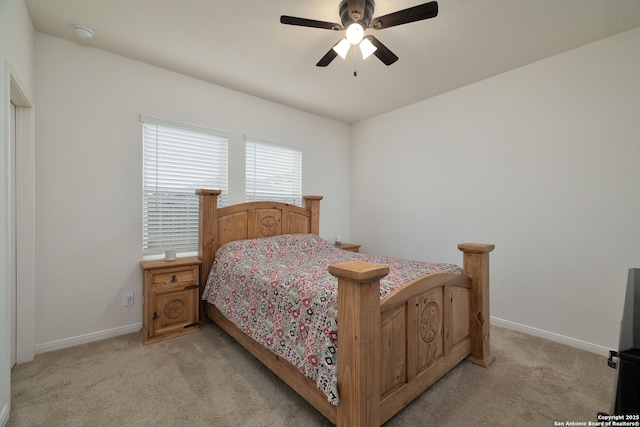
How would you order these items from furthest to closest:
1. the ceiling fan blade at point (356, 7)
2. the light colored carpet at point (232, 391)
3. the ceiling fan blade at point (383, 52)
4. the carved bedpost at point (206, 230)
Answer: the carved bedpost at point (206, 230) → the ceiling fan blade at point (383, 52) → the ceiling fan blade at point (356, 7) → the light colored carpet at point (232, 391)

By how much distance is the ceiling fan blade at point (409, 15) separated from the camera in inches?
62.4

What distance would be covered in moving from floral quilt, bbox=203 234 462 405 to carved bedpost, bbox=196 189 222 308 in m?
0.12

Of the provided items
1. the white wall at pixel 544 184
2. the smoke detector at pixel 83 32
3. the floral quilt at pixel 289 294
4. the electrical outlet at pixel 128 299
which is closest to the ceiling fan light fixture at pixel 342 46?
the floral quilt at pixel 289 294

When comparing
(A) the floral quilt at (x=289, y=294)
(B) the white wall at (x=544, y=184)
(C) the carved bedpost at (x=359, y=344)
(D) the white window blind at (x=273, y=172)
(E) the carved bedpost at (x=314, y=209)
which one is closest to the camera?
(C) the carved bedpost at (x=359, y=344)

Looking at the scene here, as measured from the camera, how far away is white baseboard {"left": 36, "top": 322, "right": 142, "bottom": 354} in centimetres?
226

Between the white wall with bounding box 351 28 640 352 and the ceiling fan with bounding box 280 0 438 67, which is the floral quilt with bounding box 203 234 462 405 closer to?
the white wall with bounding box 351 28 640 352

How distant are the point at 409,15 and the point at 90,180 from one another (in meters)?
2.91

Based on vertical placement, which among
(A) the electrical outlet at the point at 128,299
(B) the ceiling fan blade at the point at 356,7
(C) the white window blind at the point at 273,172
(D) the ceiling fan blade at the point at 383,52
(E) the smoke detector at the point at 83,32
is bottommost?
(A) the electrical outlet at the point at 128,299

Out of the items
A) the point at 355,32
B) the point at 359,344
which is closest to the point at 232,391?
the point at 359,344

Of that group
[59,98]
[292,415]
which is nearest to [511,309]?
[292,415]

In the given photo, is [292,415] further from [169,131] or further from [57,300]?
[169,131]

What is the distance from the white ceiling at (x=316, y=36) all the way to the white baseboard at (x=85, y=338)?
2611 mm

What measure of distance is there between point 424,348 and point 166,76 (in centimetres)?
343

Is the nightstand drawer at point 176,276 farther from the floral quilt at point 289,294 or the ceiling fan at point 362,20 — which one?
the ceiling fan at point 362,20
